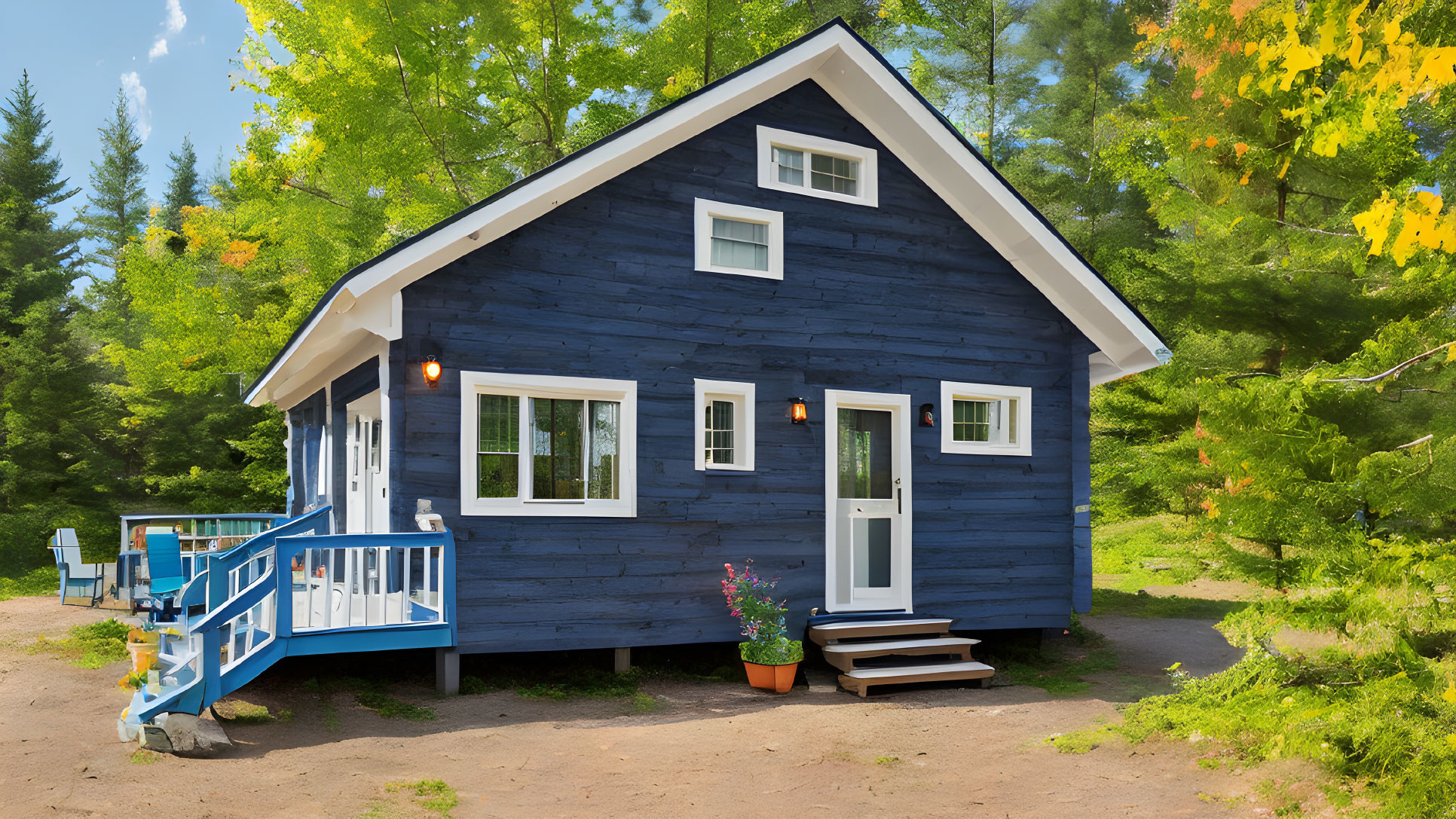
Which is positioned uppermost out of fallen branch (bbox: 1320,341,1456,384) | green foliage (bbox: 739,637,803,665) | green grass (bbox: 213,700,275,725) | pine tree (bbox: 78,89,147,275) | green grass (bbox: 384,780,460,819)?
pine tree (bbox: 78,89,147,275)

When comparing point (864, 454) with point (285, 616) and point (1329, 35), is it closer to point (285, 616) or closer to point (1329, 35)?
point (285, 616)

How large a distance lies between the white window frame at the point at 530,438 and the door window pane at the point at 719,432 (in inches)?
33.6

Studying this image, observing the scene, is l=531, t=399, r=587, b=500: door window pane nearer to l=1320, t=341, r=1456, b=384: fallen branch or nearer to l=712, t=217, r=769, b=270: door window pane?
l=712, t=217, r=769, b=270: door window pane

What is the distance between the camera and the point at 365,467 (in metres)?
10.8

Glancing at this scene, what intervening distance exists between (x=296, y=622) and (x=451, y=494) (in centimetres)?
174

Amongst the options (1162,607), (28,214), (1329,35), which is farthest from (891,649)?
(28,214)

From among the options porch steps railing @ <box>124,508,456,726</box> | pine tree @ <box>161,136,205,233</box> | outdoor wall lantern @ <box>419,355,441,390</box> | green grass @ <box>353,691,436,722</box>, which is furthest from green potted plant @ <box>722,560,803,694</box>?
pine tree @ <box>161,136,205,233</box>

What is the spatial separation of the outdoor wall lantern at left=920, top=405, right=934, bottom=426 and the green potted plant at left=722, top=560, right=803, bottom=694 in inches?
97.1

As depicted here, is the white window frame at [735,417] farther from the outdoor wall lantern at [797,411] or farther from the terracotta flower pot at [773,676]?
the terracotta flower pot at [773,676]

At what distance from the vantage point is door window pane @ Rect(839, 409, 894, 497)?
10.2 m

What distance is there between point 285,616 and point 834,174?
6.76m

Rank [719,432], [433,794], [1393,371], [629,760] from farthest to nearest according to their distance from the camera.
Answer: [719,432]
[629,760]
[433,794]
[1393,371]

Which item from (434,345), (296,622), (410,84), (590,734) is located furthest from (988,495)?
(410,84)

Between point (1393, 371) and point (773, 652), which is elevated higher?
point (1393, 371)
